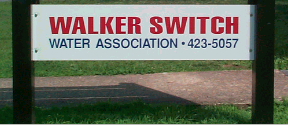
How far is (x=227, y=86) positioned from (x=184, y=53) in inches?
97.3

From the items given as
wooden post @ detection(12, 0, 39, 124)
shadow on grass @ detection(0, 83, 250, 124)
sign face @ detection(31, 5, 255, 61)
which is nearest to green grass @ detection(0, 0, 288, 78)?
shadow on grass @ detection(0, 83, 250, 124)

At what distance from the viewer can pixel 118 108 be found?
6441mm

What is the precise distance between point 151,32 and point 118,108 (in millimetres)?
1400

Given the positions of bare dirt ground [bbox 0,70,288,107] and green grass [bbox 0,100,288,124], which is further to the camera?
bare dirt ground [bbox 0,70,288,107]

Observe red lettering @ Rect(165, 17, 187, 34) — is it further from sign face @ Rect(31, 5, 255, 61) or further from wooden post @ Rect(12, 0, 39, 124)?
wooden post @ Rect(12, 0, 39, 124)

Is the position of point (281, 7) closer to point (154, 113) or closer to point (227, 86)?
point (227, 86)

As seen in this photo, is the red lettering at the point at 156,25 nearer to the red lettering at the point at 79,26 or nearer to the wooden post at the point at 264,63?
the red lettering at the point at 79,26

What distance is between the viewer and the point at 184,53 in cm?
540

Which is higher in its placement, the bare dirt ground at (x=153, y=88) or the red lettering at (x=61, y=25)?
the red lettering at (x=61, y=25)

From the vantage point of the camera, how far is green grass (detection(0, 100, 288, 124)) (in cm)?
579

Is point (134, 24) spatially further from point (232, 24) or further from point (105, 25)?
point (232, 24)

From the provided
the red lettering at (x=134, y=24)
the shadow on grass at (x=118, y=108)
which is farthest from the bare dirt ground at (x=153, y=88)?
the red lettering at (x=134, y=24)

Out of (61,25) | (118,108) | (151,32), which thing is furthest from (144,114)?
(61,25)

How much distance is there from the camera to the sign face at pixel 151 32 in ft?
17.5
